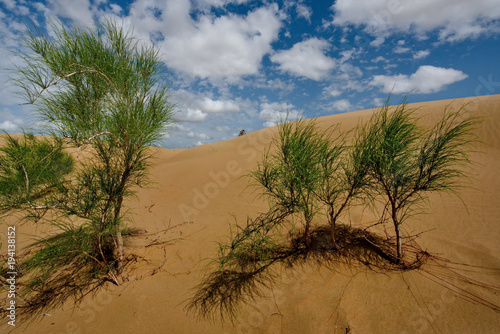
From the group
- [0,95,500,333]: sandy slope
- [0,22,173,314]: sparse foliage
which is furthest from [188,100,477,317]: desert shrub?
[0,22,173,314]: sparse foliage

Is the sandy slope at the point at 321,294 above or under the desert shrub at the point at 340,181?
under

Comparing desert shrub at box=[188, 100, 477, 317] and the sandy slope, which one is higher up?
desert shrub at box=[188, 100, 477, 317]

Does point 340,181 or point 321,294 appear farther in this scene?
point 340,181

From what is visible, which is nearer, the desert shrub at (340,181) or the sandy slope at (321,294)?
the sandy slope at (321,294)

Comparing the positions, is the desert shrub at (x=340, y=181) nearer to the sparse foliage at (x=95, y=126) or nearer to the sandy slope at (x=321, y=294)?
the sandy slope at (x=321, y=294)

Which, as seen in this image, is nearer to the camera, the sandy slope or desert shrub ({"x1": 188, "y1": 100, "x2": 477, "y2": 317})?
the sandy slope

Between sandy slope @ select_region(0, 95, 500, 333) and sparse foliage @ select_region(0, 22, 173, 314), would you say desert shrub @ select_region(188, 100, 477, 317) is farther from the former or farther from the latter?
sparse foliage @ select_region(0, 22, 173, 314)

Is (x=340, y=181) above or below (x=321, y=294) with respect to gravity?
above

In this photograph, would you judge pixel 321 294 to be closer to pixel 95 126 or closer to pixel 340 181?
pixel 340 181

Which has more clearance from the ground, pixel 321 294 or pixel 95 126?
pixel 95 126

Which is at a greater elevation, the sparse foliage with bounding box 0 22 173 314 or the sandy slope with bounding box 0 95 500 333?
the sparse foliage with bounding box 0 22 173 314

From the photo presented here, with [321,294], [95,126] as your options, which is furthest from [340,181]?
[95,126]

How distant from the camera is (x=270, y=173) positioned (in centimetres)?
323

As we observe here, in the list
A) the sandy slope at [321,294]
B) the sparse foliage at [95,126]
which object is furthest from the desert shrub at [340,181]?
the sparse foliage at [95,126]
